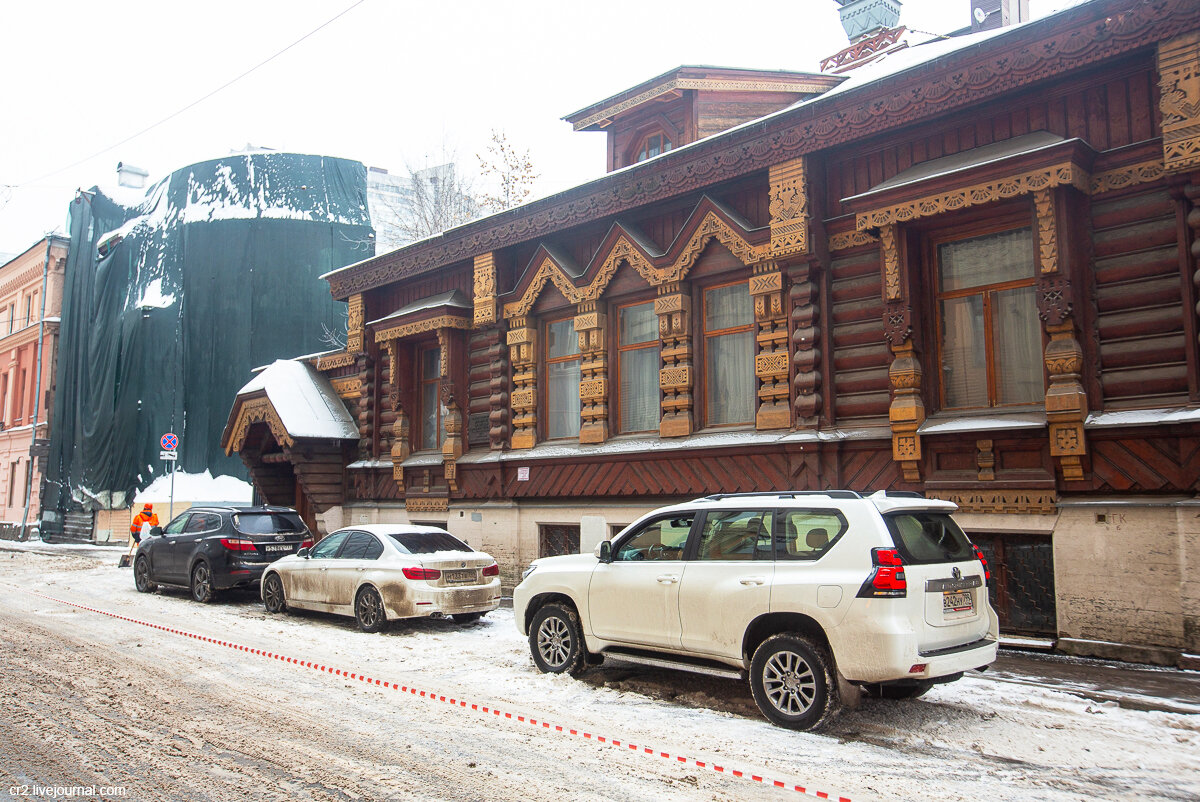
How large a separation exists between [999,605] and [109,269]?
35162 millimetres

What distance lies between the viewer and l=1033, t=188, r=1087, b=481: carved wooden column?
368 inches

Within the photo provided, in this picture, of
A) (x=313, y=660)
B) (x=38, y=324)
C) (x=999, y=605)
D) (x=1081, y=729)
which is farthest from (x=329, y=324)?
(x=1081, y=729)

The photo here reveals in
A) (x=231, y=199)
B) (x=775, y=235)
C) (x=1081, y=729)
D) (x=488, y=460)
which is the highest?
(x=231, y=199)

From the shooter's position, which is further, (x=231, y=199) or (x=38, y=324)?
(x=38, y=324)

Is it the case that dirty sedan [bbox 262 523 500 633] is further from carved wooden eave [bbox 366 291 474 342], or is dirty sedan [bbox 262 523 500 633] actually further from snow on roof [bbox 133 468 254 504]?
snow on roof [bbox 133 468 254 504]

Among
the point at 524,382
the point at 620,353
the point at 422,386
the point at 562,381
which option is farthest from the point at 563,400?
the point at 422,386

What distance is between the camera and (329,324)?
33438 mm

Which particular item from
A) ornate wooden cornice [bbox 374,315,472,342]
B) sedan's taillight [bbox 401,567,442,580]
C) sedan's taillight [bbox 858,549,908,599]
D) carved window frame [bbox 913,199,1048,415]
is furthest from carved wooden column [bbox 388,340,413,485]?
sedan's taillight [bbox 858,549,908,599]

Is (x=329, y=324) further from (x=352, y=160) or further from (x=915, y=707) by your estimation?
(x=915, y=707)

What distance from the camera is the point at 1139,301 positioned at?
9.41m

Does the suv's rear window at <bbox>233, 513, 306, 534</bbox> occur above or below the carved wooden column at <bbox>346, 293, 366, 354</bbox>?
below

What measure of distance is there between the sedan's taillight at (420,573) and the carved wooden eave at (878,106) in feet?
22.1

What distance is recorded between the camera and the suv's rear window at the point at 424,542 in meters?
12.0

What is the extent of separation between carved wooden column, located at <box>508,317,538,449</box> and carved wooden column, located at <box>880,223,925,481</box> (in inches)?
278
